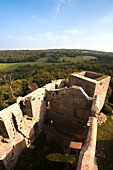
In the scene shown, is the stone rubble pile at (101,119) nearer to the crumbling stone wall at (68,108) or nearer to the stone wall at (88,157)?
the crumbling stone wall at (68,108)

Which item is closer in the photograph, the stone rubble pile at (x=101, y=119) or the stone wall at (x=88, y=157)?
the stone wall at (x=88, y=157)

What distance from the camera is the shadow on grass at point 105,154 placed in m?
14.6

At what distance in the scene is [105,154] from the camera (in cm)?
1603

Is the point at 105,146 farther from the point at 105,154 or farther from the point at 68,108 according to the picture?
the point at 68,108

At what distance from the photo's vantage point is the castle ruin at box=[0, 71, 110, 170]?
13.0 m

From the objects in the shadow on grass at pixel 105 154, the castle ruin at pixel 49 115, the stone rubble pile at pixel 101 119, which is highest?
the castle ruin at pixel 49 115

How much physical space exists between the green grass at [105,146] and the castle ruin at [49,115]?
245 centimetres

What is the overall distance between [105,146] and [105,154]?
133 cm

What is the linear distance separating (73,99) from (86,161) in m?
9.60

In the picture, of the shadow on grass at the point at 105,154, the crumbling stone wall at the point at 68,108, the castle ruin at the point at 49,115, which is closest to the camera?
the castle ruin at the point at 49,115

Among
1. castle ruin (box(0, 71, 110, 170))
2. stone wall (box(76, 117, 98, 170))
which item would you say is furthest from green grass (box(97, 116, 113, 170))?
stone wall (box(76, 117, 98, 170))

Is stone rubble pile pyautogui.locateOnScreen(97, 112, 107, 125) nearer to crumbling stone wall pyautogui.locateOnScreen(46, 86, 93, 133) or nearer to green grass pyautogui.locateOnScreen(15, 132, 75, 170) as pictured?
crumbling stone wall pyautogui.locateOnScreen(46, 86, 93, 133)

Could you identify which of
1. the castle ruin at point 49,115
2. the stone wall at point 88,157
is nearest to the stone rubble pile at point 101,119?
the castle ruin at point 49,115

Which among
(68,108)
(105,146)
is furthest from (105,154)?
(68,108)
